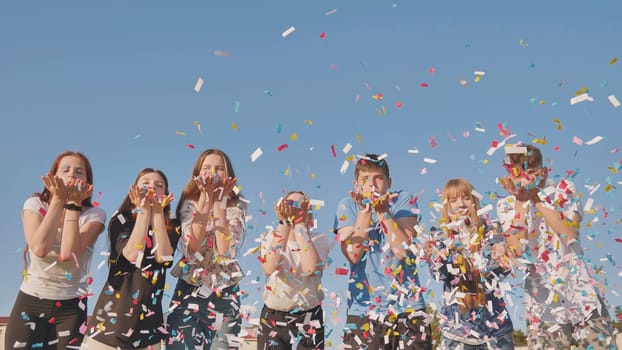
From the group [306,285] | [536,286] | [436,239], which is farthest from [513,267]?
[306,285]

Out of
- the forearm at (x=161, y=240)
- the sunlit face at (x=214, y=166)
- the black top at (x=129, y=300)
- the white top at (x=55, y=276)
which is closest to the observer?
the black top at (x=129, y=300)

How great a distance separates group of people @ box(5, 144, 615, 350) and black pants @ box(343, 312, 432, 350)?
1 cm

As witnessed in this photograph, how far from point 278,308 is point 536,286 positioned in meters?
2.93

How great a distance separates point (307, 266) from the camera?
7.14 meters

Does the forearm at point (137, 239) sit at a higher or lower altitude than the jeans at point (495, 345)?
higher

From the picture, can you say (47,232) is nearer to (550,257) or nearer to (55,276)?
(55,276)

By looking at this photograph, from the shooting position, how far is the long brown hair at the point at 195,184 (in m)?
7.67

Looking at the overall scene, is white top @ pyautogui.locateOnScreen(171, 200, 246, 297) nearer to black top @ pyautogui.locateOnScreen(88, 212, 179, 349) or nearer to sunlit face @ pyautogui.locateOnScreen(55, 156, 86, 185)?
black top @ pyautogui.locateOnScreen(88, 212, 179, 349)

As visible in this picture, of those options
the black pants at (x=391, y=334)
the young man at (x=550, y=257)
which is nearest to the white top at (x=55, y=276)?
the black pants at (x=391, y=334)

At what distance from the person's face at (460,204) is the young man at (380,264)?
472mm

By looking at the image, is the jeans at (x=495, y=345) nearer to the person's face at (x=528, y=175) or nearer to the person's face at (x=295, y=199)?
the person's face at (x=528, y=175)

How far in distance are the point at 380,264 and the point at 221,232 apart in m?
1.89

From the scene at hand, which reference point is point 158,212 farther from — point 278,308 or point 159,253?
point 278,308

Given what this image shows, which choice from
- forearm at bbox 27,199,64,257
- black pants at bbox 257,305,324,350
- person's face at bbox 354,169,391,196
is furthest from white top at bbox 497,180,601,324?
forearm at bbox 27,199,64,257
